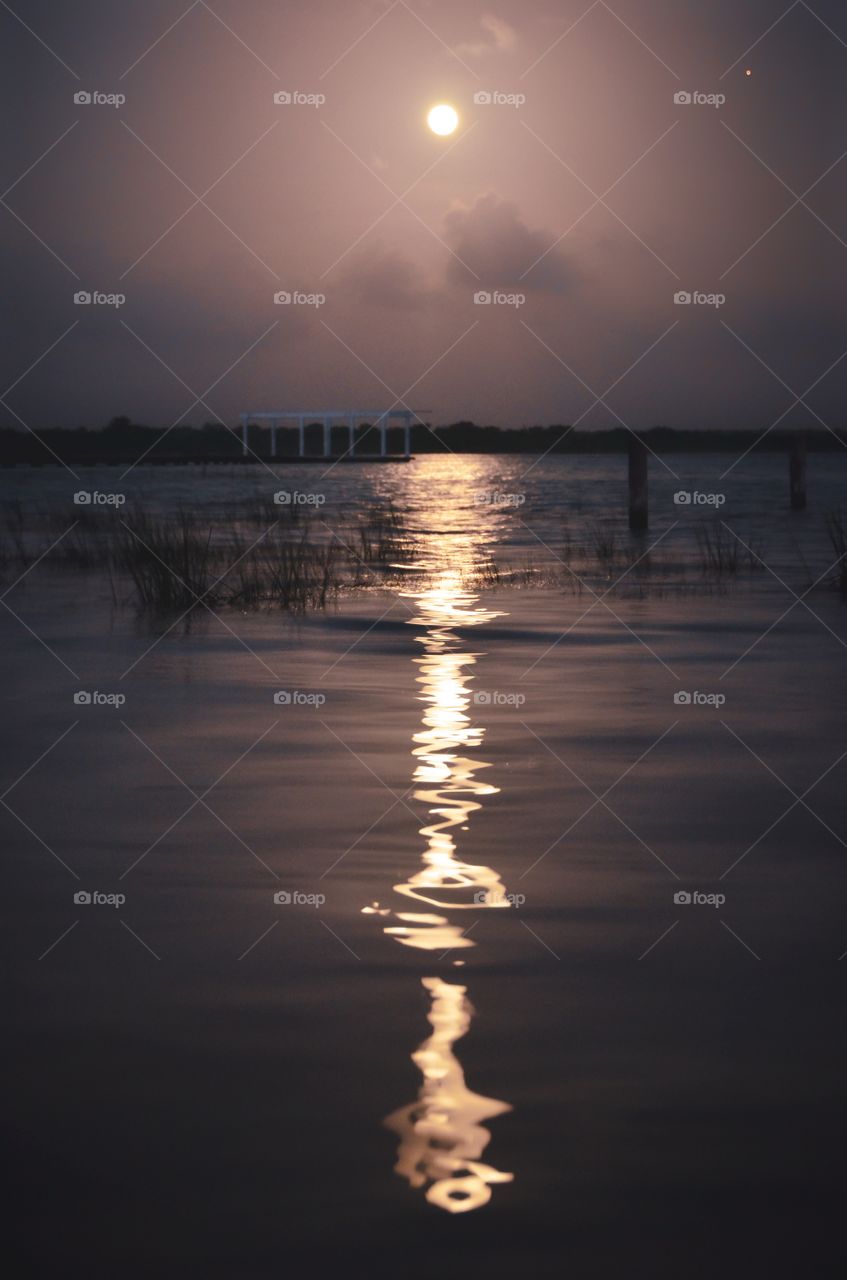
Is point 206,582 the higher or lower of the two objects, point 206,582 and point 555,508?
the lower

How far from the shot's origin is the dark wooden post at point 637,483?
2556 centimetres

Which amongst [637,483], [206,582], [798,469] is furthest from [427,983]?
[798,469]

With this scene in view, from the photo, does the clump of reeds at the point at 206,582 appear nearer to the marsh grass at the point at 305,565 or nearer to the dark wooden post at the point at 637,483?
the marsh grass at the point at 305,565

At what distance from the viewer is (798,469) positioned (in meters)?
33.7

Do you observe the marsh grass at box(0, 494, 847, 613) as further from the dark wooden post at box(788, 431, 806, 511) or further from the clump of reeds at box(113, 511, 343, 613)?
the dark wooden post at box(788, 431, 806, 511)

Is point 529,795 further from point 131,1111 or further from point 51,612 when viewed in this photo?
point 51,612

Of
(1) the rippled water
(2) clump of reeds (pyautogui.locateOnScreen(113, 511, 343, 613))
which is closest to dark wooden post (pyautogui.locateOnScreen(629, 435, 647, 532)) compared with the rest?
(1) the rippled water

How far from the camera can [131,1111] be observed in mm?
3764

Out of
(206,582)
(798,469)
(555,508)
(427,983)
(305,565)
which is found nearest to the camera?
(427,983)

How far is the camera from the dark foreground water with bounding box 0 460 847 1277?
3281mm

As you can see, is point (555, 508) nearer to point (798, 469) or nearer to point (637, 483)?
point (798, 469)

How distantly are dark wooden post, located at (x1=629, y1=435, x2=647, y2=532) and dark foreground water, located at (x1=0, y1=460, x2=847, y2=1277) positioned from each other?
51.3 ft

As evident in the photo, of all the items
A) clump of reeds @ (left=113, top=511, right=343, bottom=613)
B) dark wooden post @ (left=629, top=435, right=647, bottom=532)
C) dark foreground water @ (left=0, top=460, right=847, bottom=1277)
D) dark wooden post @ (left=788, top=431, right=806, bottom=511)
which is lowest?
dark foreground water @ (left=0, top=460, right=847, bottom=1277)

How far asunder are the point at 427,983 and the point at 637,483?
22.5m
